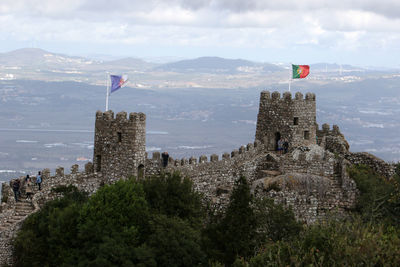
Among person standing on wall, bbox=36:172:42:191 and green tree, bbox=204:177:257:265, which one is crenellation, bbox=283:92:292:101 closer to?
green tree, bbox=204:177:257:265

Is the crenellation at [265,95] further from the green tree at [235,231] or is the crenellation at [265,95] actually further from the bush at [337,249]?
the bush at [337,249]

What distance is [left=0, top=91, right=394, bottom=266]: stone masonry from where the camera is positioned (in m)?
40.0

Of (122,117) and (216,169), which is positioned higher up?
(122,117)

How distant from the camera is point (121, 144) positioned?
44656mm

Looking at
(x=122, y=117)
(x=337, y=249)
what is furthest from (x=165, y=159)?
(x=337, y=249)

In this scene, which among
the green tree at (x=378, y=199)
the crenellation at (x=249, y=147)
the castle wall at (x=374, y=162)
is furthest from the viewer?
the crenellation at (x=249, y=147)

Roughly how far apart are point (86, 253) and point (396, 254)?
54.6ft

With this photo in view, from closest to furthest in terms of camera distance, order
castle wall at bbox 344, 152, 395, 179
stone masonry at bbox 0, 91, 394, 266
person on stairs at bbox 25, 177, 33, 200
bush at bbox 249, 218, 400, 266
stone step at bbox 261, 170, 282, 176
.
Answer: bush at bbox 249, 218, 400, 266 → stone masonry at bbox 0, 91, 394, 266 → person on stairs at bbox 25, 177, 33, 200 → castle wall at bbox 344, 152, 395, 179 → stone step at bbox 261, 170, 282, 176

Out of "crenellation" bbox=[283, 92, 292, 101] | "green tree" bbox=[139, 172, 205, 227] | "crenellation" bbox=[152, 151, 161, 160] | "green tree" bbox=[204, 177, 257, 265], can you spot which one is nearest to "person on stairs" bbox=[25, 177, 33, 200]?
"crenellation" bbox=[152, 151, 161, 160]

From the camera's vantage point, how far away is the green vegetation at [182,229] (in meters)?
30.9

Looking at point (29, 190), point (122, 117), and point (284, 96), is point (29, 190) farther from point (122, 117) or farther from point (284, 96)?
point (284, 96)

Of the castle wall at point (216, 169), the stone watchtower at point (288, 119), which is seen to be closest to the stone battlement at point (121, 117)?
the castle wall at point (216, 169)

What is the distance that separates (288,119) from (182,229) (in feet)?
60.2

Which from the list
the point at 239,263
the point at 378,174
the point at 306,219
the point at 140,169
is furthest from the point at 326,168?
the point at 239,263
